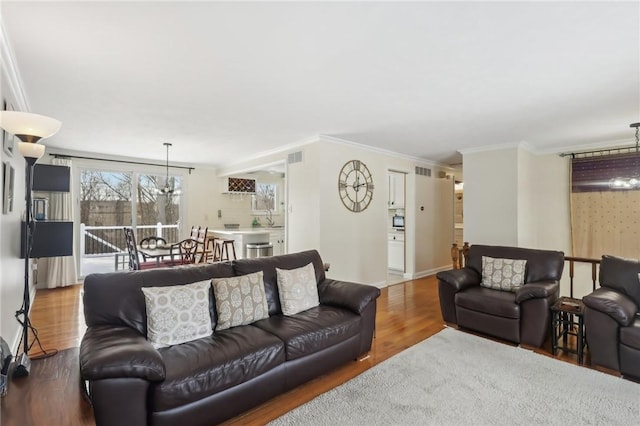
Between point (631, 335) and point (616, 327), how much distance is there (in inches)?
4.0

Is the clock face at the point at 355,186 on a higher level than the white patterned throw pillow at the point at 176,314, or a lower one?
higher

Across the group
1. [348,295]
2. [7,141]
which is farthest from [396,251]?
[7,141]

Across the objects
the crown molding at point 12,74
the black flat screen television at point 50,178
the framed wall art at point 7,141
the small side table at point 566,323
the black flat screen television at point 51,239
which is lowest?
the small side table at point 566,323

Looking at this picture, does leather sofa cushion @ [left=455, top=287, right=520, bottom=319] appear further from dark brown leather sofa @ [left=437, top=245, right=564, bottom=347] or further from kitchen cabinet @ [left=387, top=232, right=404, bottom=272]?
kitchen cabinet @ [left=387, top=232, right=404, bottom=272]

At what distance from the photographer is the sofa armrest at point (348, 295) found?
9.16 feet

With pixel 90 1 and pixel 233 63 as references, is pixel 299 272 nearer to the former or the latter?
pixel 233 63

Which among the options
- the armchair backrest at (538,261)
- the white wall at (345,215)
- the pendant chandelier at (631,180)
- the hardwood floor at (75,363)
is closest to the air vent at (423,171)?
the white wall at (345,215)

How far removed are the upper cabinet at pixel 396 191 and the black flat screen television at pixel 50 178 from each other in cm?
541

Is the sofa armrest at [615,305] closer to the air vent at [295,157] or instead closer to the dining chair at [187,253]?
the air vent at [295,157]

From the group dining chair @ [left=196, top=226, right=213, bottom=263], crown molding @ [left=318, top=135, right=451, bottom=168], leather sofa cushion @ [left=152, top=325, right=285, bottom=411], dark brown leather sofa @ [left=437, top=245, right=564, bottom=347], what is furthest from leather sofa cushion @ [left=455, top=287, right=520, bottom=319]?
dining chair @ [left=196, top=226, right=213, bottom=263]

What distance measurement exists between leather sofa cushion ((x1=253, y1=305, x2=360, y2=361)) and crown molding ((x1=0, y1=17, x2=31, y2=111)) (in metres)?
2.58

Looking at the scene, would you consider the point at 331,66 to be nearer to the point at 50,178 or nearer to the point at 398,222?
the point at 50,178

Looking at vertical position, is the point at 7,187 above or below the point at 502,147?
below

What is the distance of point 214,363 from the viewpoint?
1.88 m
